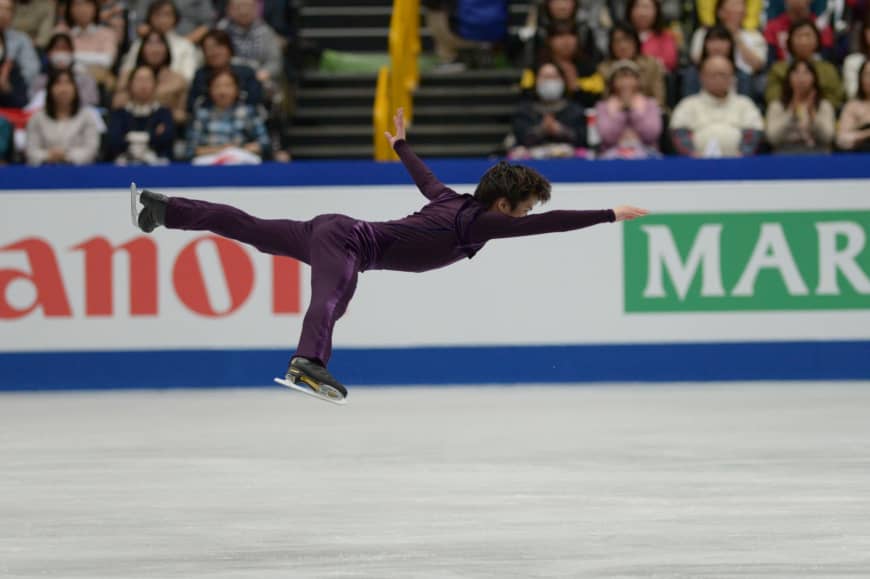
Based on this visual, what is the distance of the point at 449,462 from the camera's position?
7.06 m

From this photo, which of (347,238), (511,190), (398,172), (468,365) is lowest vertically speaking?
(468,365)

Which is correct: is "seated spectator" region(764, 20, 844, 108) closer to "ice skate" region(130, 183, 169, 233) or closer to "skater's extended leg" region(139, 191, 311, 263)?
"skater's extended leg" region(139, 191, 311, 263)

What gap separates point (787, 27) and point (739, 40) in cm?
65

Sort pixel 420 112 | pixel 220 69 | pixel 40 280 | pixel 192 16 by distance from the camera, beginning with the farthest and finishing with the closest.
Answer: pixel 192 16 < pixel 420 112 < pixel 220 69 < pixel 40 280

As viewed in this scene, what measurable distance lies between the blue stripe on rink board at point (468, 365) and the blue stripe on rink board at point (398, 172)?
3.45 ft

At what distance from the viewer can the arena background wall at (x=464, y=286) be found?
1024 cm

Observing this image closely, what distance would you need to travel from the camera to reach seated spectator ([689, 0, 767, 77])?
12.0 m

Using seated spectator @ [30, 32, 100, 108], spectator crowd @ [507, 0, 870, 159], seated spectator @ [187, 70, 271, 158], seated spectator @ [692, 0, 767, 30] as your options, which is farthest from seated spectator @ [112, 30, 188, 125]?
seated spectator @ [692, 0, 767, 30]

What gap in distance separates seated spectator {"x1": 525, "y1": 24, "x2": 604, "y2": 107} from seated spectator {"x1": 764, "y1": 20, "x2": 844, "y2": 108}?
121cm

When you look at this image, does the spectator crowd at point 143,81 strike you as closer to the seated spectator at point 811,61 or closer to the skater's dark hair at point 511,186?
the seated spectator at point 811,61

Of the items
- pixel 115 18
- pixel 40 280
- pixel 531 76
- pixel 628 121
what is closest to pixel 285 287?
pixel 40 280

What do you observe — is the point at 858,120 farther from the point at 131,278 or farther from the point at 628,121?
the point at 131,278

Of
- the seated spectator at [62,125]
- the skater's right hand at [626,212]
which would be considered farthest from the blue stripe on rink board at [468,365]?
the skater's right hand at [626,212]

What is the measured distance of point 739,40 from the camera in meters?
12.1
